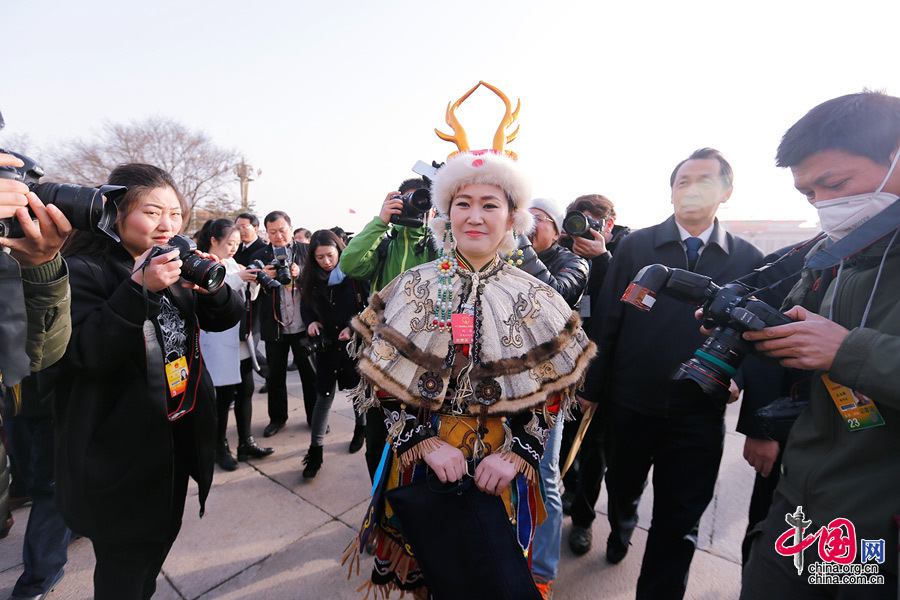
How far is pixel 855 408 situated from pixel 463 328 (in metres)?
1.21

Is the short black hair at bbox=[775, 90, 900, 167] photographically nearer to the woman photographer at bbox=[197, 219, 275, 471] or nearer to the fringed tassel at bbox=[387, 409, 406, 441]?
the fringed tassel at bbox=[387, 409, 406, 441]

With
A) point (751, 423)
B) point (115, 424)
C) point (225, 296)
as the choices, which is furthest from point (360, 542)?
point (751, 423)

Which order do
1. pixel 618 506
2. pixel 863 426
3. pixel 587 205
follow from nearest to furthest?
pixel 863 426 → pixel 618 506 → pixel 587 205

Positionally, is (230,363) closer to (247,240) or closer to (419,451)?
(419,451)

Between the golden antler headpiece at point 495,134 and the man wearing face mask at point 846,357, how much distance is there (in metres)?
1.04

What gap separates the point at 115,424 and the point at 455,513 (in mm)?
1359

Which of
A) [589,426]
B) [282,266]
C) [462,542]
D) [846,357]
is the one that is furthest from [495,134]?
[282,266]

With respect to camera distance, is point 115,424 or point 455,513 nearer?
point 455,513

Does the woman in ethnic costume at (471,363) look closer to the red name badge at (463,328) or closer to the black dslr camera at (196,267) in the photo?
the red name badge at (463,328)

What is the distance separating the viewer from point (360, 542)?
157 cm

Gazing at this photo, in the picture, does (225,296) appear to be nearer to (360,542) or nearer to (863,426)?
(360,542)

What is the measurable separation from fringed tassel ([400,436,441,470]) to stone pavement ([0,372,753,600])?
135 cm

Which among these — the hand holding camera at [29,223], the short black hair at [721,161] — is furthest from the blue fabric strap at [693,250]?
the hand holding camera at [29,223]

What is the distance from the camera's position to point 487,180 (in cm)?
164
